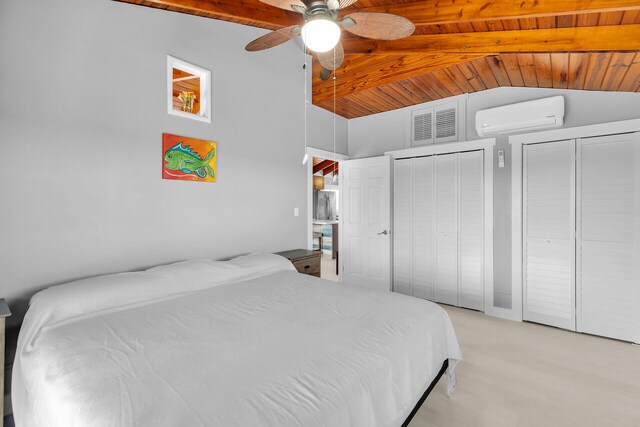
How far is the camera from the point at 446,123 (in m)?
4.02

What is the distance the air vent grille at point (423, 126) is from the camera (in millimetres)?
4159

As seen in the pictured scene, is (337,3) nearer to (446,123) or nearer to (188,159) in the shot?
(188,159)

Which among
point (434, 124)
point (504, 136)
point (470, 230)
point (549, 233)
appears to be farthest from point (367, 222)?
point (549, 233)

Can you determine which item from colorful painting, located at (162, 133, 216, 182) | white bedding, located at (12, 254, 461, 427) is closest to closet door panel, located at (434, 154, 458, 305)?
white bedding, located at (12, 254, 461, 427)

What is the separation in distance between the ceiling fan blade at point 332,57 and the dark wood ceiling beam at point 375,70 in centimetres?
130

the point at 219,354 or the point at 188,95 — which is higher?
the point at 188,95

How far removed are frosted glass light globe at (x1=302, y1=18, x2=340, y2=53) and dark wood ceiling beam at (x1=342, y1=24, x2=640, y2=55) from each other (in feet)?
5.42

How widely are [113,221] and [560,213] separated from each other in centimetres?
419

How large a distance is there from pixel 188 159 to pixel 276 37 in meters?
1.35

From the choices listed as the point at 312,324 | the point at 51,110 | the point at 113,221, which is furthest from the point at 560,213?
the point at 51,110

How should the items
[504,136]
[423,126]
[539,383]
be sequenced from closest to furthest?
[539,383], [504,136], [423,126]

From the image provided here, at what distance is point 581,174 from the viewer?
3.04 meters

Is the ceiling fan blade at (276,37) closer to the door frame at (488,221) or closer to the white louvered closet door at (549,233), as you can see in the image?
the door frame at (488,221)

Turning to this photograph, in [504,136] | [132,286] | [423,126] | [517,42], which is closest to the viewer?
[132,286]
